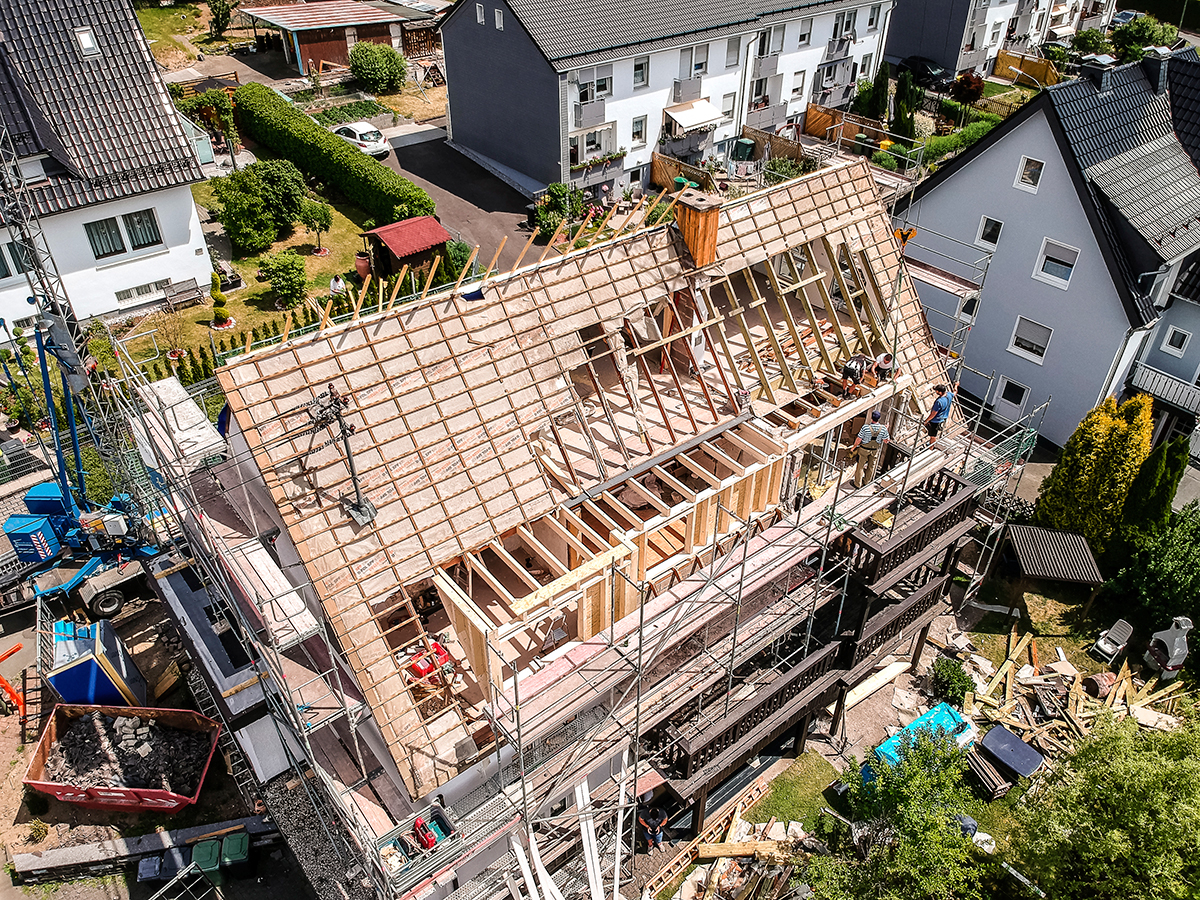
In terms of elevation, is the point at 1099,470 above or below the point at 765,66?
below

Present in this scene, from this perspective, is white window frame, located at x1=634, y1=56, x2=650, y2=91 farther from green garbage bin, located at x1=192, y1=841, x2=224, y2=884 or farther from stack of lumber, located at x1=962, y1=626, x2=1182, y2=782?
green garbage bin, located at x1=192, y1=841, x2=224, y2=884

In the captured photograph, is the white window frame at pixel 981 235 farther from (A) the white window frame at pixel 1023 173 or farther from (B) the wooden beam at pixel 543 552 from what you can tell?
(B) the wooden beam at pixel 543 552

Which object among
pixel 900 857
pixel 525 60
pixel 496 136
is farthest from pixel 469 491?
pixel 496 136

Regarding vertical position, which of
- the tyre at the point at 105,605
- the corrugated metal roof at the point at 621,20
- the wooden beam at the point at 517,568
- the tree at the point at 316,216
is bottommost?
the tyre at the point at 105,605

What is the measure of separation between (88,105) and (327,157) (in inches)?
515

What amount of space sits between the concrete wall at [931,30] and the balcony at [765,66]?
1984 cm

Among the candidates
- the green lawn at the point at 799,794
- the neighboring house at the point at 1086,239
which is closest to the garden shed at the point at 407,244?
the neighboring house at the point at 1086,239

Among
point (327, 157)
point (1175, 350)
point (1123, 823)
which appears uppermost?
point (327, 157)

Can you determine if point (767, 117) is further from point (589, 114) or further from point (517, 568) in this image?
point (517, 568)

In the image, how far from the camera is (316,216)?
42125 mm

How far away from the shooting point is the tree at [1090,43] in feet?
223

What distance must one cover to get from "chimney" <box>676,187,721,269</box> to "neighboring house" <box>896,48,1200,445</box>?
11.6 meters

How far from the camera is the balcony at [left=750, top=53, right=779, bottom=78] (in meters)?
50.9

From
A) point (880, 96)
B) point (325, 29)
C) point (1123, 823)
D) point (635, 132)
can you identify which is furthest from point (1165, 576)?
point (325, 29)
